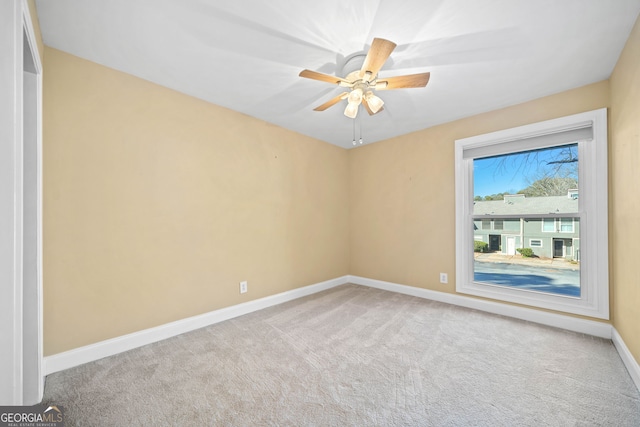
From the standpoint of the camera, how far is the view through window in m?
2.57

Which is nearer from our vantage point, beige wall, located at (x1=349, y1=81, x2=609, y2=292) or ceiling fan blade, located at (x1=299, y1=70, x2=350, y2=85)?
ceiling fan blade, located at (x1=299, y1=70, x2=350, y2=85)

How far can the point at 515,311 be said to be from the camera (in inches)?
108

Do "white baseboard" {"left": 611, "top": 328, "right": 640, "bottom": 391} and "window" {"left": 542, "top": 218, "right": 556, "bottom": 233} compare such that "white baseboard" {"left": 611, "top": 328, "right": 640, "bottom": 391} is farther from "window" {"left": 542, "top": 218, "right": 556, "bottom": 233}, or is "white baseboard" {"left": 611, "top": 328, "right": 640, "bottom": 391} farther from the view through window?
"window" {"left": 542, "top": 218, "right": 556, "bottom": 233}

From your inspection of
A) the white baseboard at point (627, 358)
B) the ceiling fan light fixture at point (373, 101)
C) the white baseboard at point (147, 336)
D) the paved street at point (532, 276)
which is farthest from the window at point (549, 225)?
the white baseboard at point (147, 336)

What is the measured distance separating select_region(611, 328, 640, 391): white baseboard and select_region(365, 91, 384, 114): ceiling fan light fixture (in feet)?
8.34

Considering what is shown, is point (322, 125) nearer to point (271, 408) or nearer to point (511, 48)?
point (511, 48)

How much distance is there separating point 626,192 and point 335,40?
2.46m

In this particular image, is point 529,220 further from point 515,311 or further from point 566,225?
point 515,311

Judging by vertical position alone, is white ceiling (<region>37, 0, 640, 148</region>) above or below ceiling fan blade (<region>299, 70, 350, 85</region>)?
above

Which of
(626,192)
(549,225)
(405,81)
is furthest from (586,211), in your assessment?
(405,81)

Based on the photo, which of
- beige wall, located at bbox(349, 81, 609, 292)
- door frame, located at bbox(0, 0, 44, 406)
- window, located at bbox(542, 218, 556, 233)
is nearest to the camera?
door frame, located at bbox(0, 0, 44, 406)

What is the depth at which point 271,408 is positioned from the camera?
1496 mm

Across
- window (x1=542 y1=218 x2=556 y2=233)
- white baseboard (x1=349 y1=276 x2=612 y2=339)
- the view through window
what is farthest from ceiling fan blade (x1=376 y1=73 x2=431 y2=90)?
white baseboard (x1=349 y1=276 x2=612 y2=339)

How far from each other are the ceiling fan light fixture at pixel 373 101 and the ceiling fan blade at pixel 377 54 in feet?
0.75
